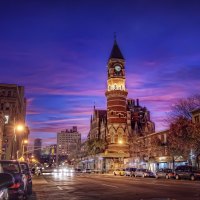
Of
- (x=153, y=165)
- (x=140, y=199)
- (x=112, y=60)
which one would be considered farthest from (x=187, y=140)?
A: (x=112, y=60)

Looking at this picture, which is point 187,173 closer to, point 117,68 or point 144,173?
point 144,173

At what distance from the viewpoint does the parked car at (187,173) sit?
42.4 meters

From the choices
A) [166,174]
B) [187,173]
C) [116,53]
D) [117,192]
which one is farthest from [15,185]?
[116,53]

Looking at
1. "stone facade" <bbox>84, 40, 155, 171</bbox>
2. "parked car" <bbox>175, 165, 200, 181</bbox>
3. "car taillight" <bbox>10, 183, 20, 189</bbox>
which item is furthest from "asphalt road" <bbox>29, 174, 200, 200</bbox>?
"stone facade" <bbox>84, 40, 155, 171</bbox>

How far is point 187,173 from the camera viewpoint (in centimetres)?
4384

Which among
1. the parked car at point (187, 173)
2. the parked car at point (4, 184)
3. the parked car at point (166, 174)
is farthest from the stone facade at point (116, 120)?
the parked car at point (4, 184)

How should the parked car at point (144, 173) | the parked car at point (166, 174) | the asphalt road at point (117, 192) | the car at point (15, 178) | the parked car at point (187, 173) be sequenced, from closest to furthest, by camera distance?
the car at point (15, 178)
the asphalt road at point (117, 192)
the parked car at point (187, 173)
the parked car at point (166, 174)
the parked car at point (144, 173)

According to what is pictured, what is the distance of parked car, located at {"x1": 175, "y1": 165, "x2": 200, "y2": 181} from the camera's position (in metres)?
42.4

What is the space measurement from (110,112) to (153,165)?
27753 millimetres

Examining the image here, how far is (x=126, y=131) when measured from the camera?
105 metres

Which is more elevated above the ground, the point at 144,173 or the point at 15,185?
the point at 15,185

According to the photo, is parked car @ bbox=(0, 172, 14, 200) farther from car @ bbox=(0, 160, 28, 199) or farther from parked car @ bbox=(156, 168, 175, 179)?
parked car @ bbox=(156, 168, 175, 179)

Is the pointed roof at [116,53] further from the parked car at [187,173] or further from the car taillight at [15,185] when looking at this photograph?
the car taillight at [15,185]

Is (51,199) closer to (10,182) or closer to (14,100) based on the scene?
(10,182)
